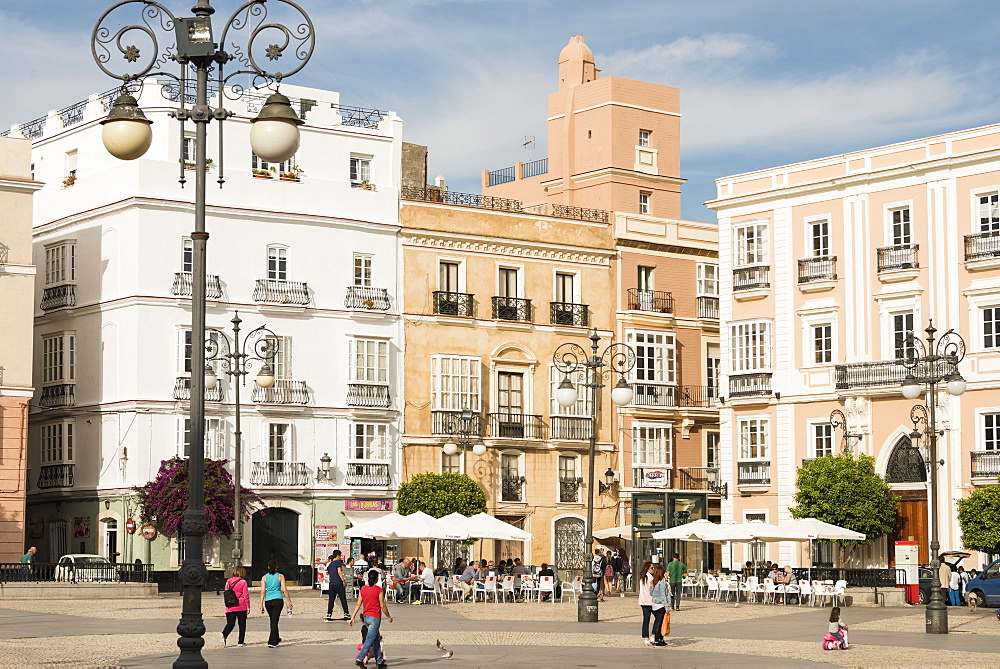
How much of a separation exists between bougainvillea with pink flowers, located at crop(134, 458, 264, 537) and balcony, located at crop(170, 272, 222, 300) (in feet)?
18.6

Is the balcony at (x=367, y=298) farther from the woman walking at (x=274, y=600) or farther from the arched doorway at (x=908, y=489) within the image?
the woman walking at (x=274, y=600)

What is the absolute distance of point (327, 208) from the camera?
59.2 m

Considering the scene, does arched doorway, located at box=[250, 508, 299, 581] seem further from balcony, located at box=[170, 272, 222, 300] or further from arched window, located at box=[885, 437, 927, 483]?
arched window, located at box=[885, 437, 927, 483]

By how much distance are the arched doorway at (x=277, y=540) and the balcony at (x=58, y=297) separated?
394 inches

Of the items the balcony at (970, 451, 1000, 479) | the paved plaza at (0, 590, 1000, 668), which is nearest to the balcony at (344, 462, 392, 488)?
the paved plaza at (0, 590, 1000, 668)

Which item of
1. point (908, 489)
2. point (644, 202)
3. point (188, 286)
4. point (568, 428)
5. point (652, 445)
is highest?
point (644, 202)

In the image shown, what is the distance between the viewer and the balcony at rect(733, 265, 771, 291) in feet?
188

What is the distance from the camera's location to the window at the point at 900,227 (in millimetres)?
53750

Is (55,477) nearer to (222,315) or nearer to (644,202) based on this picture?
(222,315)

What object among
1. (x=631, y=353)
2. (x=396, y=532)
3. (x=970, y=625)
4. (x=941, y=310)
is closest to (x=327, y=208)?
(x=631, y=353)

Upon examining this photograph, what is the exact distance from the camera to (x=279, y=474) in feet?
185

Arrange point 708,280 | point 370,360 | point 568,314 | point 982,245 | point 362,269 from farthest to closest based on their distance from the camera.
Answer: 1. point 708,280
2. point 568,314
3. point 362,269
4. point 370,360
5. point 982,245

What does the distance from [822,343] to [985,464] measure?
758 centimetres

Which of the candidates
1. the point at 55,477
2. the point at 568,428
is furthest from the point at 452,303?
the point at 55,477
